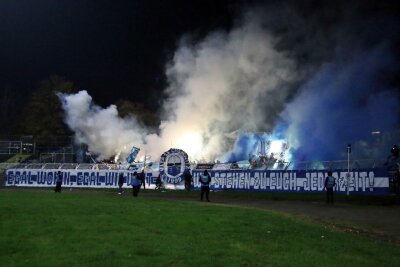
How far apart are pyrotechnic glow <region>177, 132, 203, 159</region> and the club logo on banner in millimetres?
14773

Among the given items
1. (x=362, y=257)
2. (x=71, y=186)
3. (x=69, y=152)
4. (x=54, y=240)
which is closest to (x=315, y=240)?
(x=362, y=257)

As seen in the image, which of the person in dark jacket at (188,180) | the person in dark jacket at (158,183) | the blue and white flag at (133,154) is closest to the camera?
the person in dark jacket at (188,180)

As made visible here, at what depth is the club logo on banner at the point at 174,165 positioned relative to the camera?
1770 inches

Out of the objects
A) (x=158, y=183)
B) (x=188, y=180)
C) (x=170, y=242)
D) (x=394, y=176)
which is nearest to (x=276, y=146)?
(x=158, y=183)

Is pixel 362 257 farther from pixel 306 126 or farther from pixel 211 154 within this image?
pixel 211 154

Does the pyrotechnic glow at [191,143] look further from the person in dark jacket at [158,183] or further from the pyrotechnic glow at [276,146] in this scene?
the person in dark jacket at [158,183]

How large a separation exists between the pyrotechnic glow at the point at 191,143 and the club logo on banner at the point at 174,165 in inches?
582

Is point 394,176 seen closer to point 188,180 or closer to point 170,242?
point 188,180

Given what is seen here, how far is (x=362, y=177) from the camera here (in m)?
30.6

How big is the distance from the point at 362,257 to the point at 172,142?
168 feet

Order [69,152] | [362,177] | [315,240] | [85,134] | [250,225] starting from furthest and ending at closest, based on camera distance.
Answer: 1. [85,134]
2. [69,152]
3. [362,177]
4. [250,225]
5. [315,240]

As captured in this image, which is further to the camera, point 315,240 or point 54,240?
point 315,240

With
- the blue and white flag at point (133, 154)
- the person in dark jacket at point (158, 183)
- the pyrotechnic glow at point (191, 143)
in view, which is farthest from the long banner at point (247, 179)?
the pyrotechnic glow at point (191, 143)

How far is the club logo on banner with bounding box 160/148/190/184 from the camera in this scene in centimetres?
4496
